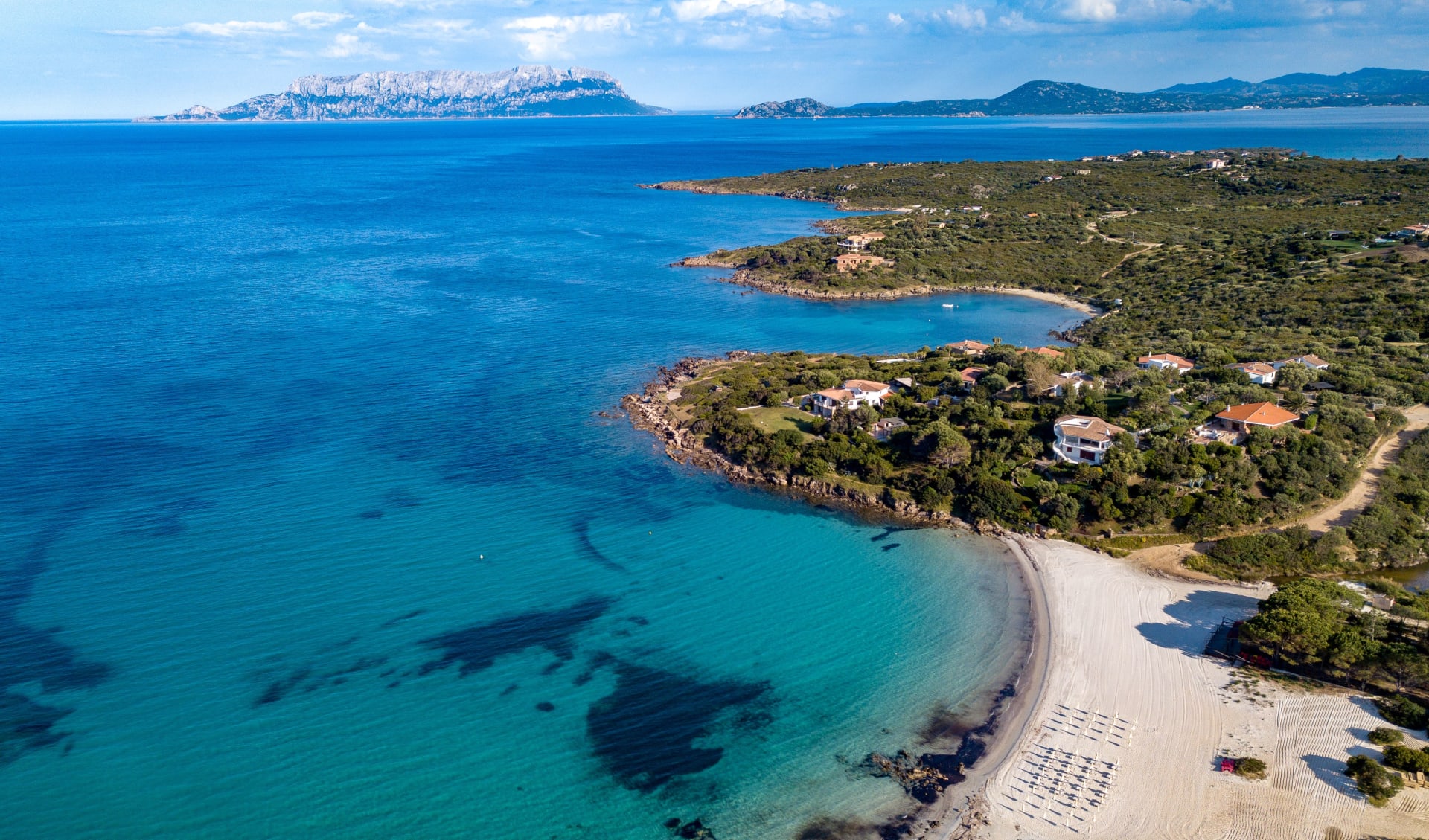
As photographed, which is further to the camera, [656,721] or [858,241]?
[858,241]

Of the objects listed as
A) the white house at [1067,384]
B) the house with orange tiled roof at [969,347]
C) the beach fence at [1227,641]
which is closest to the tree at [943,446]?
the white house at [1067,384]

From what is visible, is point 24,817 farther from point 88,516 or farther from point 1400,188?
point 1400,188

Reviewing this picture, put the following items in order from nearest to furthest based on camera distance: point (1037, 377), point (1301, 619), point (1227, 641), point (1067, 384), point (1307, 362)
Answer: point (1301, 619), point (1227, 641), point (1067, 384), point (1037, 377), point (1307, 362)

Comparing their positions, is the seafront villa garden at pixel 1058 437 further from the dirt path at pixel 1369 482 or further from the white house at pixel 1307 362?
the white house at pixel 1307 362

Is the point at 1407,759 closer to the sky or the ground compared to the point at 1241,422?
closer to the ground

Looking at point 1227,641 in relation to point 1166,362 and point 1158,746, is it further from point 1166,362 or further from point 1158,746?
point 1166,362

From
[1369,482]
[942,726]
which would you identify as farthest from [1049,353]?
[942,726]

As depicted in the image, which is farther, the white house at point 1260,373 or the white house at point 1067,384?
the white house at point 1260,373
